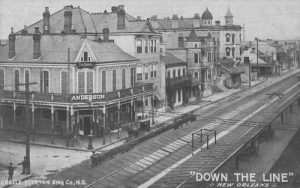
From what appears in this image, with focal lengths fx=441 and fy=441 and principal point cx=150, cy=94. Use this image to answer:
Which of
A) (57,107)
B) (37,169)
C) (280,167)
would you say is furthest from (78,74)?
(280,167)

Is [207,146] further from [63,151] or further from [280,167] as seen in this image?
[63,151]

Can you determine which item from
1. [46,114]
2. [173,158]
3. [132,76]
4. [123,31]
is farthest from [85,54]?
[173,158]

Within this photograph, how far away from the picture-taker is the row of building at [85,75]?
3831cm

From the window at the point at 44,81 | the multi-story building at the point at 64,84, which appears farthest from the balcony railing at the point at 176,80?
the window at the point at 44,81

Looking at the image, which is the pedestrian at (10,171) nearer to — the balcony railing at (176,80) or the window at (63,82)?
the window at (63,82)

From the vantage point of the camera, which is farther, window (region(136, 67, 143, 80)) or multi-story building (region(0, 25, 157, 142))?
window (region(136, 67, 143, 80))

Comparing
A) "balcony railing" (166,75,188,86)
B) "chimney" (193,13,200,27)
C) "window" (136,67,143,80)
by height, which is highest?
"chimney" (193,13,200,27)

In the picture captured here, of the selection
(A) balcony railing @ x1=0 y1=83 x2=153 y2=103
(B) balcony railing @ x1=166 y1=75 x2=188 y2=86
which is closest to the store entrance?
(A) balcony railing @ x1=0 y1=83 x2=153 y2=103

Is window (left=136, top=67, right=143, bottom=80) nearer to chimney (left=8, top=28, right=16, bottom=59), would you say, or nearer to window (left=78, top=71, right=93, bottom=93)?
window (left=78, top=71, right=93, bottom=93)

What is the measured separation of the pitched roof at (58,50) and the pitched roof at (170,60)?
12024mm

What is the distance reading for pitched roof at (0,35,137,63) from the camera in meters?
39.9

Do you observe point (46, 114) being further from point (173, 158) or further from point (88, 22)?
point (88, 22)

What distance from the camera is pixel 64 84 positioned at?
38.9m

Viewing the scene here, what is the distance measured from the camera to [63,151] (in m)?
34.3
